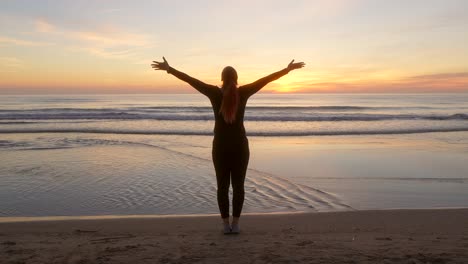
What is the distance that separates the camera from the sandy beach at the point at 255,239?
3.67 meters

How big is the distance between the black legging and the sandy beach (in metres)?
0.43

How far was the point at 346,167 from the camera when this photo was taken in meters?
10.2

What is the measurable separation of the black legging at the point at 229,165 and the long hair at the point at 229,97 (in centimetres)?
29

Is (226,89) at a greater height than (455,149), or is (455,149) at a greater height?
(226,89)

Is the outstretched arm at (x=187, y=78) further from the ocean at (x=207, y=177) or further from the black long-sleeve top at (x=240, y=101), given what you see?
the ocean at (x=207, y=177)

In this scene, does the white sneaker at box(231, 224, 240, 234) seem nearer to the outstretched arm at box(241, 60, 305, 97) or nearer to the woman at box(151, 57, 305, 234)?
the woman at box(151, 57, 305, 234)

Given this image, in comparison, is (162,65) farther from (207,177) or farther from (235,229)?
(207,177)

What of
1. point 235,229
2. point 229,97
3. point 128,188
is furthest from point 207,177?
point 229,97

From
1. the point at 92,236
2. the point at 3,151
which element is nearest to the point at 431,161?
the point at 92,236

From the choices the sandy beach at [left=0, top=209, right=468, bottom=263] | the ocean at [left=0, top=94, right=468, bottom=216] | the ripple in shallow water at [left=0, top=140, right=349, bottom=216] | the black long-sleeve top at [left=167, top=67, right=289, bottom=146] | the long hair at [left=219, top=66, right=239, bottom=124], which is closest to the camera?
the sandy beach at [left=0, top=209, right=468, bottom=263]

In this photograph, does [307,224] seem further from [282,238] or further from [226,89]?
[226,89]

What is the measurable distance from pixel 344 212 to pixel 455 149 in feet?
31.4

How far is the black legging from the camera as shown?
4.38m

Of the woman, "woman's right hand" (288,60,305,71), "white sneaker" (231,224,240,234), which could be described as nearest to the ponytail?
the woman
